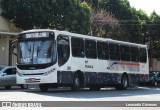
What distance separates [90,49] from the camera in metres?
25.4

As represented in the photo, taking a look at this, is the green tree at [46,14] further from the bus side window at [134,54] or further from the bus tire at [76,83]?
the bus tire at [76,83]

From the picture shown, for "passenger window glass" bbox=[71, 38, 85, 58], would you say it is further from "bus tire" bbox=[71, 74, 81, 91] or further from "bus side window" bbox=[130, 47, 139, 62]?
"bus side window" bbox=[130, 47, 139, 62]

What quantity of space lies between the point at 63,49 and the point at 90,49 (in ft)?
10.4

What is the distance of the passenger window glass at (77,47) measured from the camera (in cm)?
2355

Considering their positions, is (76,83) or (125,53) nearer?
(76,83)

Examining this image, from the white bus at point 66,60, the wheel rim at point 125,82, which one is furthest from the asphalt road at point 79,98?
the wheel rim at point 125,82

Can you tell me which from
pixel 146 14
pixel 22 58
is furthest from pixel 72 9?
pixel 146 14

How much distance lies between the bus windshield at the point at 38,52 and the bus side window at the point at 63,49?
0.45m

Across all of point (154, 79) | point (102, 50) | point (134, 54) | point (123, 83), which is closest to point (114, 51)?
point (102, 50)

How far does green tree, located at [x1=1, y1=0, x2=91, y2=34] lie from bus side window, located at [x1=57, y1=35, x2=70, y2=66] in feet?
46.9

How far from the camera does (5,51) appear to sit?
40.2m

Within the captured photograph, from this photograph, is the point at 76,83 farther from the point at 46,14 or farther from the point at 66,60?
the point at 46,14

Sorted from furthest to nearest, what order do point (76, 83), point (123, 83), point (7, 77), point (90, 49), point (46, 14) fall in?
1. point (46, 14)
2. point (123, 83)
3. point (7, 77)
4. point (90, 49)
5. point (76, 83)

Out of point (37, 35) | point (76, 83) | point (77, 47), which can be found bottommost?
point (76, 83)
